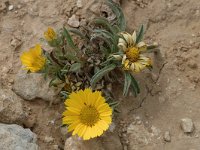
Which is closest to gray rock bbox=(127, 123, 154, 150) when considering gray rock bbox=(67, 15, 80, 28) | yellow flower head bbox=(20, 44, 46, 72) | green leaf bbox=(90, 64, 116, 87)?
green leaf bbox=(90, 64, 116, 87)

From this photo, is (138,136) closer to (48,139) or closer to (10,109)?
(48,139)

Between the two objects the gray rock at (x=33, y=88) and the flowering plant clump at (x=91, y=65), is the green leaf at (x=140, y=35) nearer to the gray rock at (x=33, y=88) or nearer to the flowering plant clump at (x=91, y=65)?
the flowering plant clump at (x=91, y=65)

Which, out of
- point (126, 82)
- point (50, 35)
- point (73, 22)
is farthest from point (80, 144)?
point (73, 22)

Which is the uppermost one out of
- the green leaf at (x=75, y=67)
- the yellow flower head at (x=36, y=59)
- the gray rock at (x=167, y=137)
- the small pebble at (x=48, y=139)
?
the yellow flower head at (x=36, y=59)

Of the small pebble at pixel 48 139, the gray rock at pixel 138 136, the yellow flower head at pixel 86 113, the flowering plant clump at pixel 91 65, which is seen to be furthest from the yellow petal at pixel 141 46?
the small pebble at pixel 48 139

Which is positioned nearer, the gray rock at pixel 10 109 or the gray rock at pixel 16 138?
the gray rock at pixel 16 138

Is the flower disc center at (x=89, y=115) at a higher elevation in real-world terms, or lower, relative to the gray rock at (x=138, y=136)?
higher
